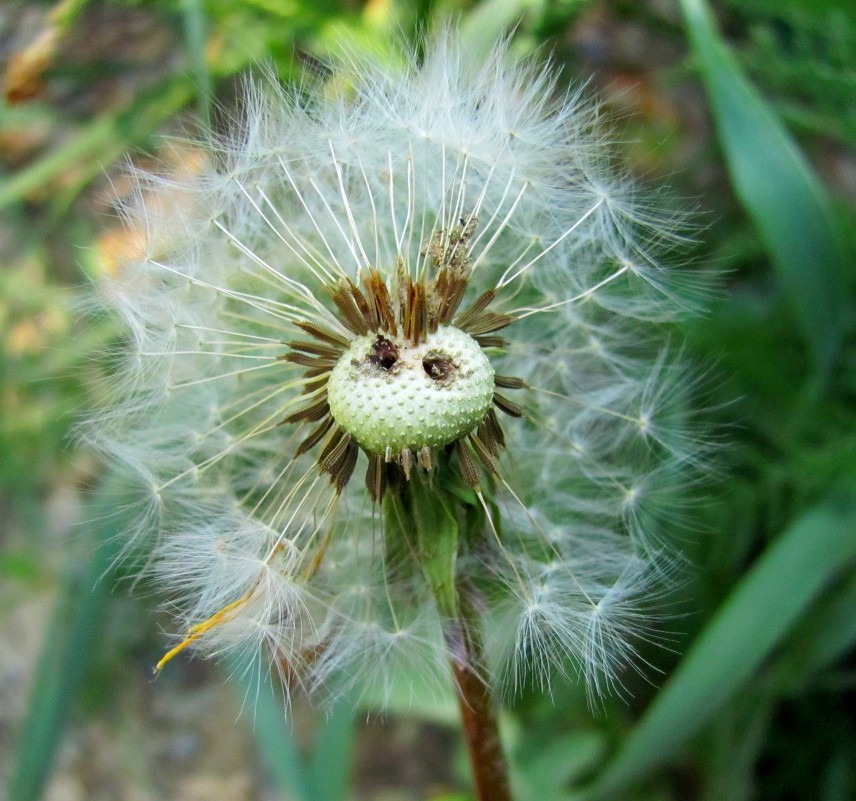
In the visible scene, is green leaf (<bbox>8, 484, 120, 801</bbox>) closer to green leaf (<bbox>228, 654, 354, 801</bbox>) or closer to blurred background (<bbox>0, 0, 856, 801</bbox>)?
blurred background (<bbox>0, 0, 856, 801</bbox>)

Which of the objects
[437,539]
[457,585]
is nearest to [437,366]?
[437,539]

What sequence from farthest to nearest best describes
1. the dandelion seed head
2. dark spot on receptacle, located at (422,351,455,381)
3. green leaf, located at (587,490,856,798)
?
green leaf, located at (587,490,856,798) < the dandelion seed head < dark spot on receptacle, located at (422,351,455,381)

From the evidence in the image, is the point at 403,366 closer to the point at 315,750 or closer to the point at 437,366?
the point at 437,366

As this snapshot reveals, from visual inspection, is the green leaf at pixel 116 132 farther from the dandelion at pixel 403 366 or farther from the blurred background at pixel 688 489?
the dandelion at pixel 403 366

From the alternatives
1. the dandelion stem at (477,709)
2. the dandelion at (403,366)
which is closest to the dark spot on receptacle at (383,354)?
the dandelion at (403,366)

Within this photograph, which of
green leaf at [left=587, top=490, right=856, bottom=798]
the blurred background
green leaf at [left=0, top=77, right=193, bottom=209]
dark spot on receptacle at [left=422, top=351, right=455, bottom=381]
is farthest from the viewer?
green leaf at [left=0, top=77, right=193, bottom=209]

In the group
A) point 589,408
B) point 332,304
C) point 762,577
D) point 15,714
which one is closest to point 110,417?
point 332,304

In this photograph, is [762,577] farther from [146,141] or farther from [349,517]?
[146,141]

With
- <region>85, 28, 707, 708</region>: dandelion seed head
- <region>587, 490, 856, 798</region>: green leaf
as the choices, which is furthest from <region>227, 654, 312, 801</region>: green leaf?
<region>587, 490, 856, 798</region>: green leaf
